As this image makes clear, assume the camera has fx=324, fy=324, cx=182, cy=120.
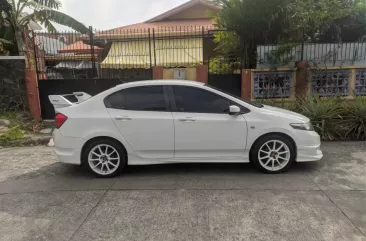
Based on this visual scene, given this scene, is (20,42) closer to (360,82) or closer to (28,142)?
(28,142)

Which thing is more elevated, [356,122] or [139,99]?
[139,99]

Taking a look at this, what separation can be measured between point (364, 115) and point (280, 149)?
351cm

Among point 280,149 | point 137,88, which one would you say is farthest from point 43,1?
point 280,149

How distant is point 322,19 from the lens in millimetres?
9570

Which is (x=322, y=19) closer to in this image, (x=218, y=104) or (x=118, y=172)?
(x=218, y=104)

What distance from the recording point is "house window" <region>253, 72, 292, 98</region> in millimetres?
9367

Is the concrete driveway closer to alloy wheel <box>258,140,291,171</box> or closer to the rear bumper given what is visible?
alloy wheel <box>258,140,291,171</box>

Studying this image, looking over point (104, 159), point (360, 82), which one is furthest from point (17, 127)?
point (360, 82)

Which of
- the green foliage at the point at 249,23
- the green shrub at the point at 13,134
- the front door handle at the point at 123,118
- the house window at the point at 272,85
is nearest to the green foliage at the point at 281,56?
the house window at the point at 272,85

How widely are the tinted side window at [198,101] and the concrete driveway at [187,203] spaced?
108cm

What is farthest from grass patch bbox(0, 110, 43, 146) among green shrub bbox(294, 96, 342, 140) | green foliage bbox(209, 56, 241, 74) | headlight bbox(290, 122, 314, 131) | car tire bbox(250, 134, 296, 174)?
green shrub bbox(294, 96, 342, 140)

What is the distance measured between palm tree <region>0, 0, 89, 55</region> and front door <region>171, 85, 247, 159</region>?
A: 681 cm

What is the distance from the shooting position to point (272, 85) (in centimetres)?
942

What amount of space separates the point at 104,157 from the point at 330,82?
704cm
